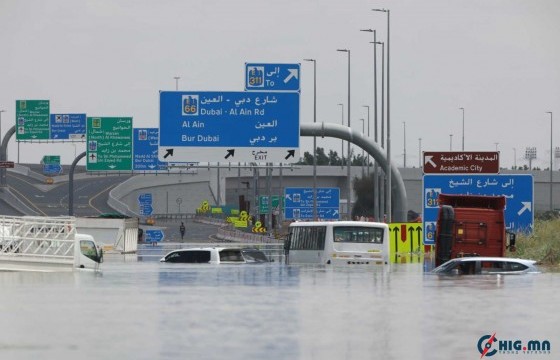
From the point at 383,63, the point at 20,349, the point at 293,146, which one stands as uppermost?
the point at 383,63

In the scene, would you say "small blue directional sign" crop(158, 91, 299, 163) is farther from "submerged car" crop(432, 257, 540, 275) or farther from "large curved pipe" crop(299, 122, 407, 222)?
"submerged car" crop(432, 257, 540, 275)

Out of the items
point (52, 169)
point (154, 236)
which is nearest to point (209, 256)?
point (154, 236)

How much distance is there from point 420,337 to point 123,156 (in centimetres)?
7009

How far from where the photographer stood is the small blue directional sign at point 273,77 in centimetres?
6084

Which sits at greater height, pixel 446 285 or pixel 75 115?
pixel 75 115

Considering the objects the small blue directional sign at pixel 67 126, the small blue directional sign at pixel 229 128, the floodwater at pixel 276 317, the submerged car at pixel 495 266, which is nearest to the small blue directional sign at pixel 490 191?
the submerged car at pixel 495 266

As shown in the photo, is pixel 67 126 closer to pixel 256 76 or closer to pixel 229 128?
pixel 256 76

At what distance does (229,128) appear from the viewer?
194 feet

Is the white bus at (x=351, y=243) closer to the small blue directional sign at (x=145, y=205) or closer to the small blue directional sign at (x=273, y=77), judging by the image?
the small blue directional sign at (x=273, y=77)

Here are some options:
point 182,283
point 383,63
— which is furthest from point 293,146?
point 182,283

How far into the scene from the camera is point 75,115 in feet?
302

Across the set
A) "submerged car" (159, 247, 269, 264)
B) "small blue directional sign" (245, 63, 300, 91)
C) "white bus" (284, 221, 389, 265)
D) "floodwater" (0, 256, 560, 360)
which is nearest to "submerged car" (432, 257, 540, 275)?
"floodwater" (0, 256, 560, 360)

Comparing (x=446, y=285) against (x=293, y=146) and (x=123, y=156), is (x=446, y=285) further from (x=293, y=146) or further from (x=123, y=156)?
(x=123, y=156)
